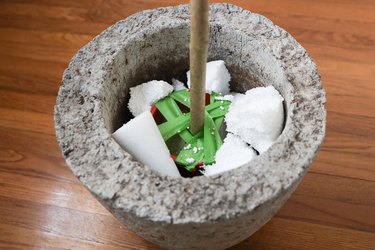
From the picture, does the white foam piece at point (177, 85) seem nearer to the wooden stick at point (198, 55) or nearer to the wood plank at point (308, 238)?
the wooden stick at point (198, 55)

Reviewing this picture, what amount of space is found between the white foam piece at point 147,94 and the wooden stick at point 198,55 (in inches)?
4.5

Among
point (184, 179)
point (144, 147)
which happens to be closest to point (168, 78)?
point (144, 147)

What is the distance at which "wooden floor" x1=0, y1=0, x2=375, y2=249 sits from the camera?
129 cm

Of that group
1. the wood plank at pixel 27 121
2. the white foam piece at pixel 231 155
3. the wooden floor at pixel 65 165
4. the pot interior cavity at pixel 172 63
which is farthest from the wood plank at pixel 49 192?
the white foam piece at pixel 231 155

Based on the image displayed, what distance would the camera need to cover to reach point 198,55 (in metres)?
0.92

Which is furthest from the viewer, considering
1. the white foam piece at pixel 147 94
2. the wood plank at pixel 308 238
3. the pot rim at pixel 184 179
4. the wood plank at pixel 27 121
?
the wood plank at pixel 27 121

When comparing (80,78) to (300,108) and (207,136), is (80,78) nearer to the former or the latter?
(207,136)

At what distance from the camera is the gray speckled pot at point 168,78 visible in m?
0.85

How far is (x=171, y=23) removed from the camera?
110 cm

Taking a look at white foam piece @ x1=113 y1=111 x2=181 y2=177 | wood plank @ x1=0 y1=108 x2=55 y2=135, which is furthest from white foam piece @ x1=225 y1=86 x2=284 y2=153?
wood plank @ x1=0 y1=108 x2=55 y2=135

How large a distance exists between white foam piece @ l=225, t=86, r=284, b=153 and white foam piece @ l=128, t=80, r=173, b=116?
0.16 m

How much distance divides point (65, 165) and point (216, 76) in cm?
53

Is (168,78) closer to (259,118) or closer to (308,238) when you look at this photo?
(259,118)

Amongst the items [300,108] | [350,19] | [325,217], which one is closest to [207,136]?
[300,108]
